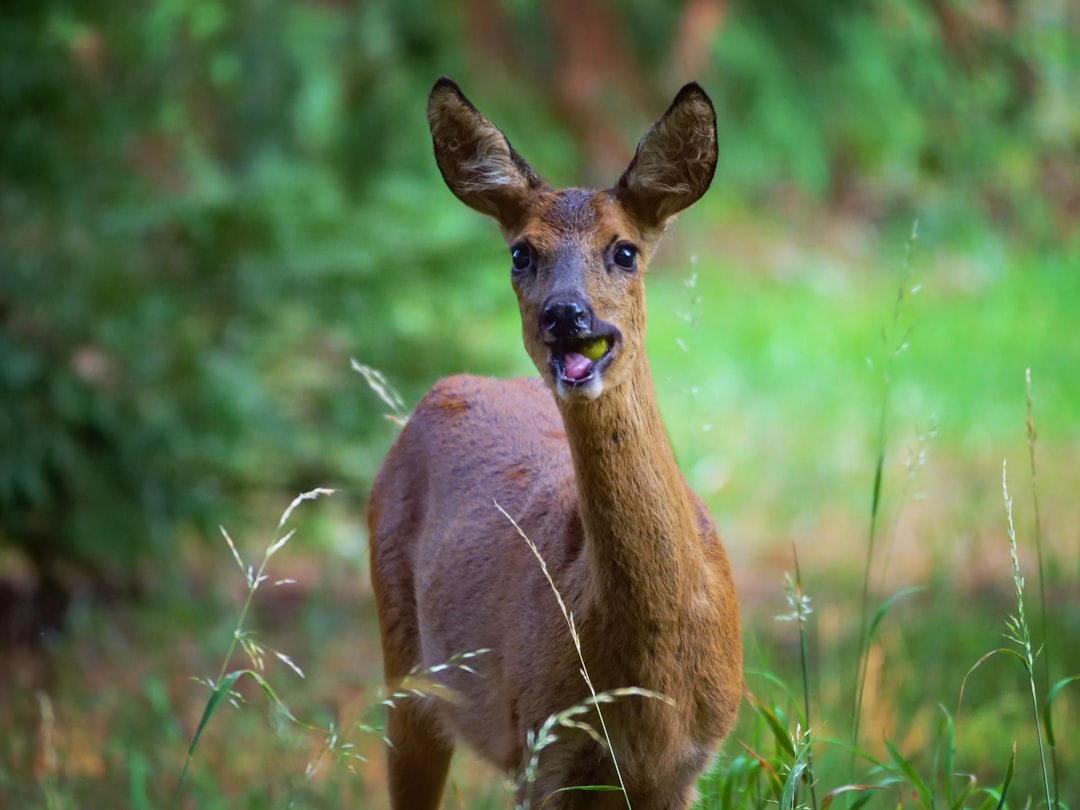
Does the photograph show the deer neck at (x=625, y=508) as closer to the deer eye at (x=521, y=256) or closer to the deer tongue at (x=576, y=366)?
the deer tongue at (x=576, y=366)

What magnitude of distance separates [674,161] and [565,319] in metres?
0.57

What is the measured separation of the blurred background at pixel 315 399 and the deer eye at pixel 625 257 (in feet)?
1.63

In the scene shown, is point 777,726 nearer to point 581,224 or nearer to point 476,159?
point 581,224

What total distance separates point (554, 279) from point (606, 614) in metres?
0.72

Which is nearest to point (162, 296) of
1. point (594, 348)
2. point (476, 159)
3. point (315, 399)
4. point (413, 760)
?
point (315, 399)

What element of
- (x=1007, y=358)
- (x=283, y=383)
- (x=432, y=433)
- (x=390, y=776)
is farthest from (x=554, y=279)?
(x=1007, y=358)

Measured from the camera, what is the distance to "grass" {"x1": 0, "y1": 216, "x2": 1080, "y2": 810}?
371cm

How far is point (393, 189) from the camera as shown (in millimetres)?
7441

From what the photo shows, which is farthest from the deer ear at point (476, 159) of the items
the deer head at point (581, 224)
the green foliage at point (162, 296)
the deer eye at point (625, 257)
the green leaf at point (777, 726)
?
the green foliage at point (162, 296)

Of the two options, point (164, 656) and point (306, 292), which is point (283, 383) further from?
point (164, 656)

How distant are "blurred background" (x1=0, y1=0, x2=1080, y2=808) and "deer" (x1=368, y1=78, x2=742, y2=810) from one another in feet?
1.26

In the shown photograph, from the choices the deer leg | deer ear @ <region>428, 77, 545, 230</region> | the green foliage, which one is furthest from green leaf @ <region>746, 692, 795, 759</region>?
the green foliage

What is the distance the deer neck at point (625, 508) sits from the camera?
2.95 metres

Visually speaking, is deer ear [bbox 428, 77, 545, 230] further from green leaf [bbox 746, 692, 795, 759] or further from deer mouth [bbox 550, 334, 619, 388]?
green leaf [bbox 746, 692, 795, 759]
